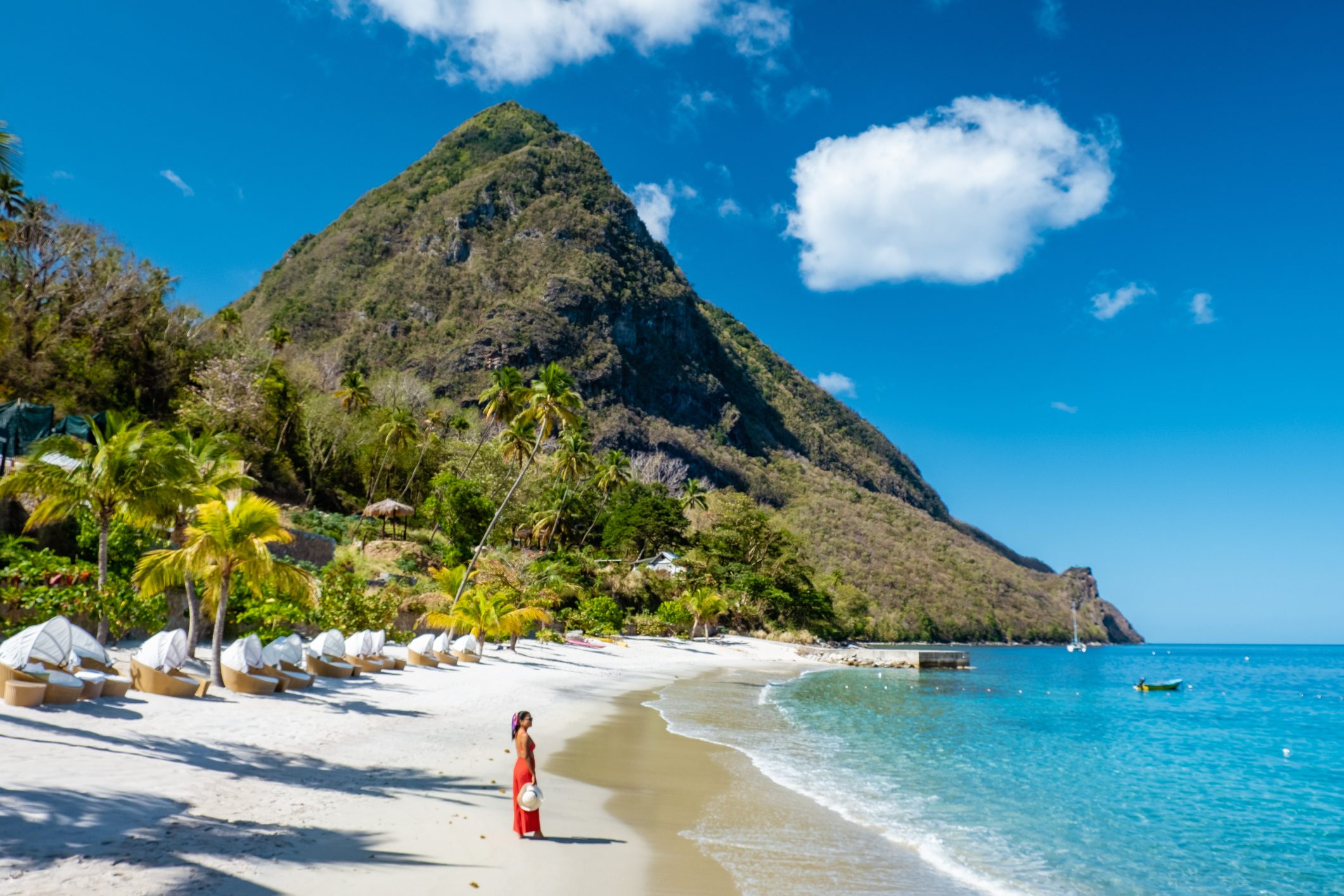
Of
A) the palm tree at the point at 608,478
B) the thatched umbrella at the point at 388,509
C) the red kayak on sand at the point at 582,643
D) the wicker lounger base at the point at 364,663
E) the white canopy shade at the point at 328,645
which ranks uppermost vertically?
the palm tree at the point at 608,478

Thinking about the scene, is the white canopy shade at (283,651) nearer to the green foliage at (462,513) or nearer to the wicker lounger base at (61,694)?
the wicker lounger base at (61,694)

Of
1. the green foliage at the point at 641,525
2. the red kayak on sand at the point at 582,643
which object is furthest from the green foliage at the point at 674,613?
the red kayak on sand at the point at 582,643

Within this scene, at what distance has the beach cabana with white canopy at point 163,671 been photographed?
12.4 meters

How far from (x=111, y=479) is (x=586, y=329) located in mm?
119870

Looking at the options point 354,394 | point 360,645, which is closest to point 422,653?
point 360,645

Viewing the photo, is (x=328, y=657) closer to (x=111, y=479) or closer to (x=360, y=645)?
(x=360, y=645)

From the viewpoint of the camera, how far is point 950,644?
122 m

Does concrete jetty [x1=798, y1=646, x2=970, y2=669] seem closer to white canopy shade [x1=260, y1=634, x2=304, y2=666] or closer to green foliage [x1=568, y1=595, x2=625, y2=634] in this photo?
Result: green foliage [x1=568, y1=595, x2=625, y2=634]

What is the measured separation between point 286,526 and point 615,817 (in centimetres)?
3056

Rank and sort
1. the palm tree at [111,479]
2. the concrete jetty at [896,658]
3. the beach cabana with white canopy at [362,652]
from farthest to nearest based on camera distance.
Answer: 1. the concrete jetty at [896,658]
2. the beach cabana with white canopy at [362,652]
3. the palm tree at [111,479]

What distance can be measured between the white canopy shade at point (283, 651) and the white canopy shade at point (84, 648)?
301 centimetres

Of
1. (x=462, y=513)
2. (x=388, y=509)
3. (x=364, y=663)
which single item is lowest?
(x=364, y=663)

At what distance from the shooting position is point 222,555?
15.0m

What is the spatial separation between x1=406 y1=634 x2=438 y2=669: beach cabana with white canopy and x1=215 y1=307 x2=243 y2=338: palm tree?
139 ft
